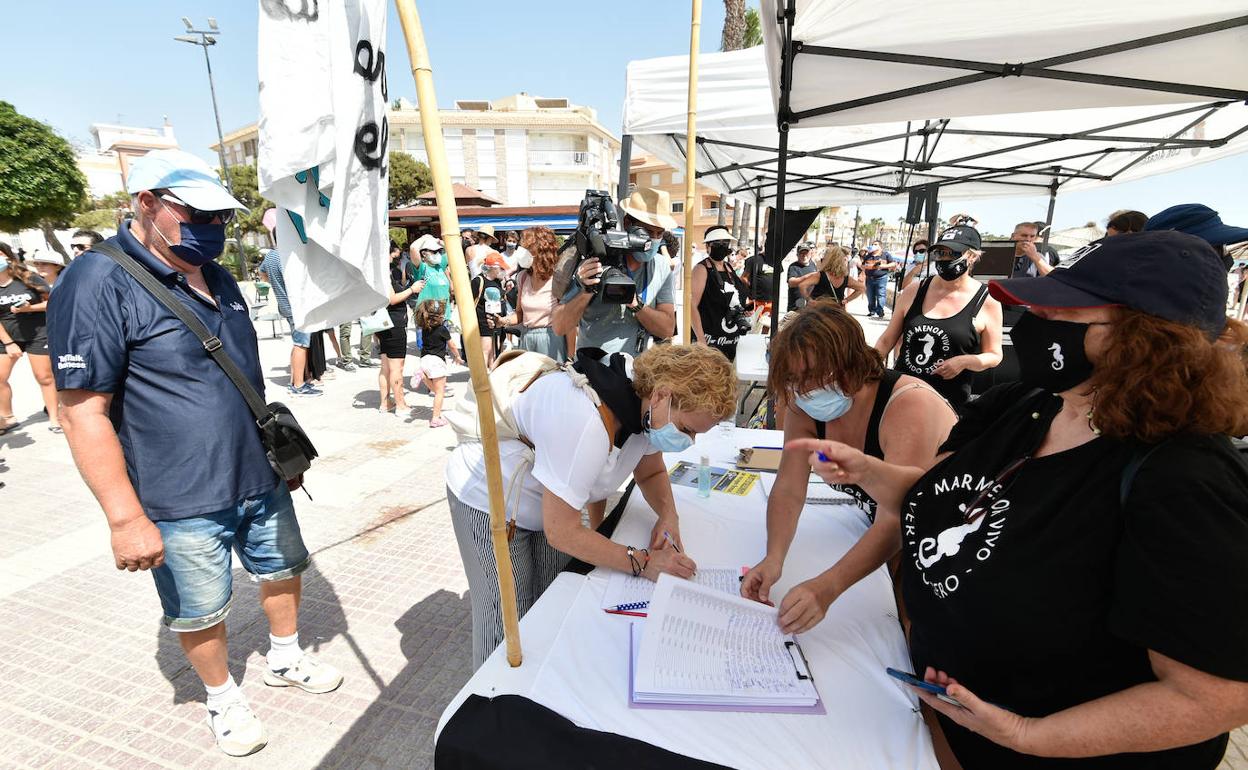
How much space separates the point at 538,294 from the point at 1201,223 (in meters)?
3.62

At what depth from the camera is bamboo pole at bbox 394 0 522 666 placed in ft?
3.28

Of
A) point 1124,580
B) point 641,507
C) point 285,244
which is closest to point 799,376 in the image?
point 641,507

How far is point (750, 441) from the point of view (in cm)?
273

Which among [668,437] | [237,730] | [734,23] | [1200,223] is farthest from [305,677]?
[734,23]

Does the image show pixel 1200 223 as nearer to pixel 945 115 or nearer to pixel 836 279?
pixel 945 115

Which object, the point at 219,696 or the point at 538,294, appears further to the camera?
the point at 538,294

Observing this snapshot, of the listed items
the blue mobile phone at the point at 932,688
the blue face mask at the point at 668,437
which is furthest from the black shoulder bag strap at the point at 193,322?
the blue mobile phone at the point at 932,688

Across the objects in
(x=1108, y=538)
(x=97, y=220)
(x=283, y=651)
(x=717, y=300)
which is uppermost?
(x=97, y=220)

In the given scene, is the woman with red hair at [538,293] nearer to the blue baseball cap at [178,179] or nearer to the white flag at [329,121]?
the blue baseball cap at [178,179]

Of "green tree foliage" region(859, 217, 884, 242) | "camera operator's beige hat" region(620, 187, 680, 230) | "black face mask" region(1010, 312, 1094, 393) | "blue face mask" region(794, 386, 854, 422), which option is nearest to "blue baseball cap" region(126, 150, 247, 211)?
"blue face mask" region(794, 386, 854, 422)

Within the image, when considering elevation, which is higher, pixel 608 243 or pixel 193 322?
pixel 608 243

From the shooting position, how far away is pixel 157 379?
1.68 meters

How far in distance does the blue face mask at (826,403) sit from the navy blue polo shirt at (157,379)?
1869mm

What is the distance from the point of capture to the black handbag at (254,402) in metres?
1.64
